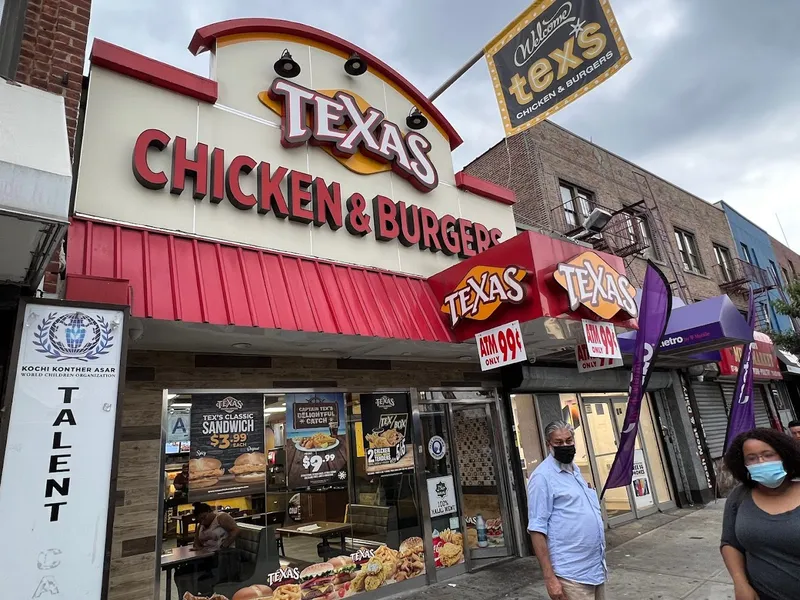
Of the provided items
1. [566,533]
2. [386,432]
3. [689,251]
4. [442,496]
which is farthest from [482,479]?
[689,251]

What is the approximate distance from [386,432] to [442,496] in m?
1.42

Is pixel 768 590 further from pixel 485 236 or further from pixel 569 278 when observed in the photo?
pixel 485 236

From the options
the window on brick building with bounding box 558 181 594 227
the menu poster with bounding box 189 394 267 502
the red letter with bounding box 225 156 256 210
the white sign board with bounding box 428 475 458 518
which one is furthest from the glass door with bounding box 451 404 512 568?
the window on brick building with bounding box 558 181 594 227

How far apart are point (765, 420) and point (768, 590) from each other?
17854 mm

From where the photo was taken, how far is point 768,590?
8.83ft

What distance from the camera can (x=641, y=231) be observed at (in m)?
14.8

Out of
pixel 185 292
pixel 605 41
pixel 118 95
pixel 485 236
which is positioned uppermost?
pixel 605 41

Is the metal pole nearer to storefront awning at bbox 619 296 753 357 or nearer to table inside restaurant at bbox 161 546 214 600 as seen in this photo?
storefront awning at bbox 619 296 753 357

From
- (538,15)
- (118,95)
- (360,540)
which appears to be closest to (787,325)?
(538,15)

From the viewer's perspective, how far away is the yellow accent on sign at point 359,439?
675 cm

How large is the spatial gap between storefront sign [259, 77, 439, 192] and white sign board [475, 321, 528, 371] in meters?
3.11

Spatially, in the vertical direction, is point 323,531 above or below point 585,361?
below

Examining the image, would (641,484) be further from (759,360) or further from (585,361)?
(759,360)

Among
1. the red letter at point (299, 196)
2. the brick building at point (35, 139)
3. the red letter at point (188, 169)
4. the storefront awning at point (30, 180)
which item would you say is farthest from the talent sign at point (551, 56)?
the storefront awning at point (30, 180)
